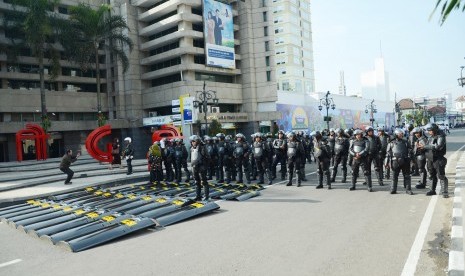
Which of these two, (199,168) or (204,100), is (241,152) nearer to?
(199,168)

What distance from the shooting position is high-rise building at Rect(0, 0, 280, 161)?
39.1 metres

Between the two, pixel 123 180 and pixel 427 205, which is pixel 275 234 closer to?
pixel 427 205

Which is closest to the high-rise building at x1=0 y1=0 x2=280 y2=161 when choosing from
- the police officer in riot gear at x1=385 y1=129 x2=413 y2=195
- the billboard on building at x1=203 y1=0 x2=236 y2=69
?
the billboard on building at x1=203 y1=0 x2=236 y2=69

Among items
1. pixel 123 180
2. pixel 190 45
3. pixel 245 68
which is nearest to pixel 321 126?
pixel 245 68

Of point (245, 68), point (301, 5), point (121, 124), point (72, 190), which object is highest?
point (301, 5)

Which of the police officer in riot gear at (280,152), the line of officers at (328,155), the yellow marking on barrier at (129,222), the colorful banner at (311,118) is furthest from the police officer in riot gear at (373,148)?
the colorful banner at (311,118)

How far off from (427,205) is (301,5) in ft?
307

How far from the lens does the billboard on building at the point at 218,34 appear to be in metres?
44.2

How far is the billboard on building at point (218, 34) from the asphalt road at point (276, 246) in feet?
123

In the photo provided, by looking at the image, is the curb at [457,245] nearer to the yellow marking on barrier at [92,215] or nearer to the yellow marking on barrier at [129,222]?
the yellow marking on barrier at [129,222]

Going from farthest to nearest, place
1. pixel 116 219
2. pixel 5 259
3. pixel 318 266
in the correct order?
pixel 116 219 < pixel 5 259 < pixel 318 266

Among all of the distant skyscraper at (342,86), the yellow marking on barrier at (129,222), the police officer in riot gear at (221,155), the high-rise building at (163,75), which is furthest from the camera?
the distant skyscraper at (342,86)

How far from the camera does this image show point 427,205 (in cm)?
844

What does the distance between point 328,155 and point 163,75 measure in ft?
115
